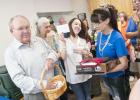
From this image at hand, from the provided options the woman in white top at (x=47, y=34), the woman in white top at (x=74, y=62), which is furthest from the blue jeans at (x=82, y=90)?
the woman in white top at (x=47, y=34)

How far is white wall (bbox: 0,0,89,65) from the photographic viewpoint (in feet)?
14.9

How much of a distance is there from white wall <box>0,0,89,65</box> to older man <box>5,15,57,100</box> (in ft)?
4.63

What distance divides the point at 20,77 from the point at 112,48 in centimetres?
85

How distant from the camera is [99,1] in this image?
280 inches

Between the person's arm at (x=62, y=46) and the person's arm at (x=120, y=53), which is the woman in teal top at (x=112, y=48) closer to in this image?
the person's arm at (x=120, y=53)

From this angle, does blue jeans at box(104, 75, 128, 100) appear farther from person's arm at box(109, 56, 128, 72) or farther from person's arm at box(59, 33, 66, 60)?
person's arm at box(59, 33, 66, 60)

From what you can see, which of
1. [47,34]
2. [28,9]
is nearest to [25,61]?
[47,34]

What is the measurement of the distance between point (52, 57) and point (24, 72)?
279 millimetres

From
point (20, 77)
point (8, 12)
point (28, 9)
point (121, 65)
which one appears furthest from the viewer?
point (28, 9)

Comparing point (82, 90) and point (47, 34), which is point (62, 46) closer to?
point (47, 34)

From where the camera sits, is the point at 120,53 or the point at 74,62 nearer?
the point at 120,53

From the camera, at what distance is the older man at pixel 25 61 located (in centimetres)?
217

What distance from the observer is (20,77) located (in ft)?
7.10

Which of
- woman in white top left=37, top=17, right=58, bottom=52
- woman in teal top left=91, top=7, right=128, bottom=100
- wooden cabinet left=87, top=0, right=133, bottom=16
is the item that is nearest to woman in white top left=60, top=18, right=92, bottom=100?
woman in white top left=37, top=17, right=58, bottom=52
